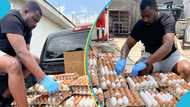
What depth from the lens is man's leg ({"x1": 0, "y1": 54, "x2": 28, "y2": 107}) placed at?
3.04 meters

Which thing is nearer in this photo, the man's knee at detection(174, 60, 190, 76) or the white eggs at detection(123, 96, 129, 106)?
the white eggs at detection(123, 96, 129, 106)

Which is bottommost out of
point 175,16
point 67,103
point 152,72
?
point 67,103

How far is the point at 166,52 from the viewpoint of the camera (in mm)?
3082

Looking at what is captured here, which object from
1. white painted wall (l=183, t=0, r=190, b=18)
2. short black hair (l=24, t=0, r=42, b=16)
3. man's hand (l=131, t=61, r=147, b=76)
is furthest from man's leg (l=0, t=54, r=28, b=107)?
white painted wall (l=183, t=0, r=190, b=18)

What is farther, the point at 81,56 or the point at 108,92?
the point at 81,56

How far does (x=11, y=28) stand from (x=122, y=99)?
3.11 ft

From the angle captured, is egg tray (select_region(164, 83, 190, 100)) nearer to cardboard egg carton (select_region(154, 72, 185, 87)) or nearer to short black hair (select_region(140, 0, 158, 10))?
cardboard egg carton (select_region(154, 72, 185, 87))

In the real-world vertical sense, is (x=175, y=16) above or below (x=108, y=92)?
above

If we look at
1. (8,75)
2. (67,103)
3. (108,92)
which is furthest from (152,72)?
(8,75)

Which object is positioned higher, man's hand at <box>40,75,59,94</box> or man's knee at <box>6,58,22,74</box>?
man's knee at <box>6,58,22,74</box>

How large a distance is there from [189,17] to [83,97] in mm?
1024

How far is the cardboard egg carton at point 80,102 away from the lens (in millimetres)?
3154

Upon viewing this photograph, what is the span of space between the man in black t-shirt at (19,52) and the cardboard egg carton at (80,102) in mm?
136

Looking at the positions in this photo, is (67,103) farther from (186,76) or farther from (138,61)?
(186,76)
